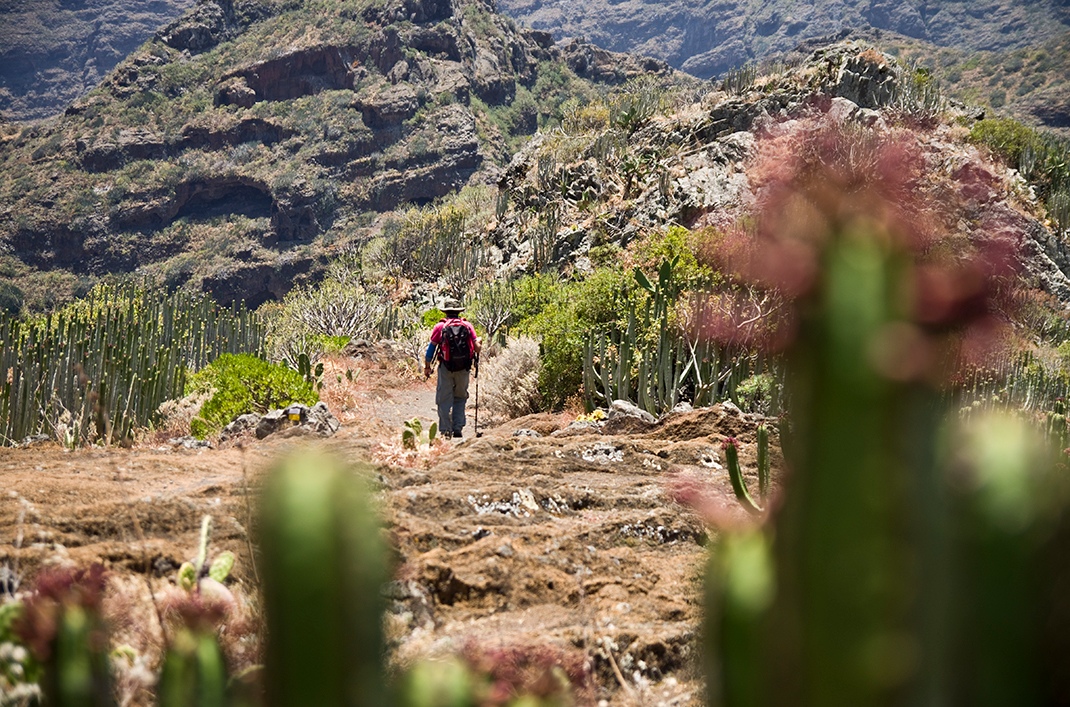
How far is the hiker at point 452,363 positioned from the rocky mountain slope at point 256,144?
71.7 meters

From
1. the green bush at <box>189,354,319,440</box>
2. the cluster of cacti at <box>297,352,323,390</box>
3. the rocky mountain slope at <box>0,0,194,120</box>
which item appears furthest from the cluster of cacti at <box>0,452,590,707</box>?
the rocky mountain slope at <box>0,0,194,120</box>

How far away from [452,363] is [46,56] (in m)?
224

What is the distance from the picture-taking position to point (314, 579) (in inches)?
28.9

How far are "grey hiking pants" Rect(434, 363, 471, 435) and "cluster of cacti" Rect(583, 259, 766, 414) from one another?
1.79 meters

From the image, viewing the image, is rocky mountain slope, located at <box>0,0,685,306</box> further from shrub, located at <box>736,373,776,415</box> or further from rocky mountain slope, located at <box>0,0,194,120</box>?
rocky mountain slope, located at <box>0,0,194,120</box>

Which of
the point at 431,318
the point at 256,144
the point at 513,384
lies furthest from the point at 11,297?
the point at 513,384

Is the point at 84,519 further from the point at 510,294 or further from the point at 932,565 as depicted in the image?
the point at 510,294

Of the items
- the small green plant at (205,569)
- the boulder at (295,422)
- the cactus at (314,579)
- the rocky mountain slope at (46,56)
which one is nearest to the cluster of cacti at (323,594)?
the cactus at (314,579)

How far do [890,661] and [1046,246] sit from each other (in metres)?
23.3

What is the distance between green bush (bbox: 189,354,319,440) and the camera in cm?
845

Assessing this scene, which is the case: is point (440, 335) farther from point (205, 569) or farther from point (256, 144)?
point (256, 144)

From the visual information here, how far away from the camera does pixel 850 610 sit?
68 centimetres

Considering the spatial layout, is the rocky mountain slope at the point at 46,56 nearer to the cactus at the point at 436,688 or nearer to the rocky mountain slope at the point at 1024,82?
the rocky mountain slope at the point at 1024,82

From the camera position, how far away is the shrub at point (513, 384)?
11180 mm
